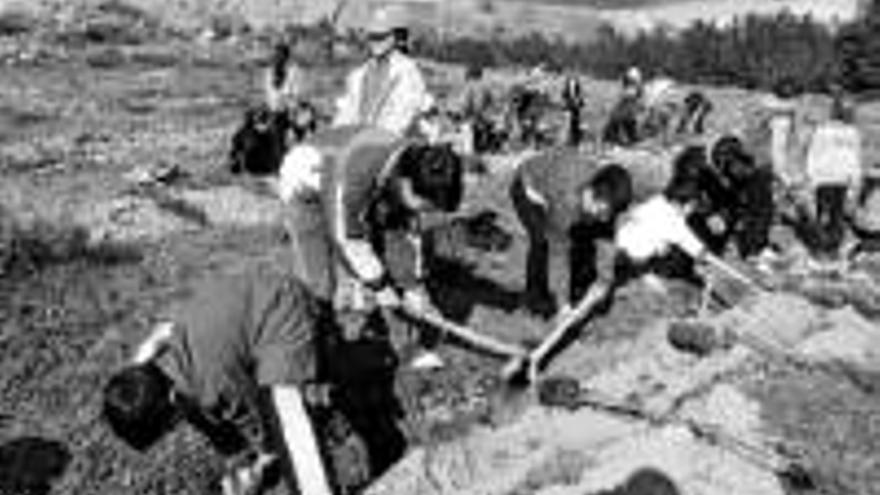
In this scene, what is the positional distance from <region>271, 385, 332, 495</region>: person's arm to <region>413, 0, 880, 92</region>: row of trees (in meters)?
21.6

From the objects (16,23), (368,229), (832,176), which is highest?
(368,229)

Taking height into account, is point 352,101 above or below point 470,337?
above

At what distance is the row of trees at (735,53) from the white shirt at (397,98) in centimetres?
1875

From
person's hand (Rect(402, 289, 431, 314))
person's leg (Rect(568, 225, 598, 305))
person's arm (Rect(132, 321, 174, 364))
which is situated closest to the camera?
person's arm (Rect(132, 321, 174, 364))

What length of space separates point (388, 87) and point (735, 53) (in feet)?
73.0

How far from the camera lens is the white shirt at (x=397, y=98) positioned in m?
7.55

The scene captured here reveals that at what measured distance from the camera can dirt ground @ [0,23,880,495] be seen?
6.36m

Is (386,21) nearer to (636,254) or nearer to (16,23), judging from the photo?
(636,254)

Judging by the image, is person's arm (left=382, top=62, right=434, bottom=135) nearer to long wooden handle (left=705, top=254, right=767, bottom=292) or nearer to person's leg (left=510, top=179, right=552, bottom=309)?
person's leg (left=510, top=179, right=552, bottom=309)

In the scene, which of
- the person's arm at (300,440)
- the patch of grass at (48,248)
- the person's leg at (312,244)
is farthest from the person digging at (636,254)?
the patch of grass at (48,248)

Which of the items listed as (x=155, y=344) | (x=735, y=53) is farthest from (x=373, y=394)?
(x=735, y=53)

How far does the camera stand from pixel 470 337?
7.37m

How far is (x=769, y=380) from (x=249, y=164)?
646cm

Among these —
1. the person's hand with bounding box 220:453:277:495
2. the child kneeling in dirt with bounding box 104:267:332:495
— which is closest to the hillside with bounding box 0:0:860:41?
the person's hand with bounding box 220:453:277:495
